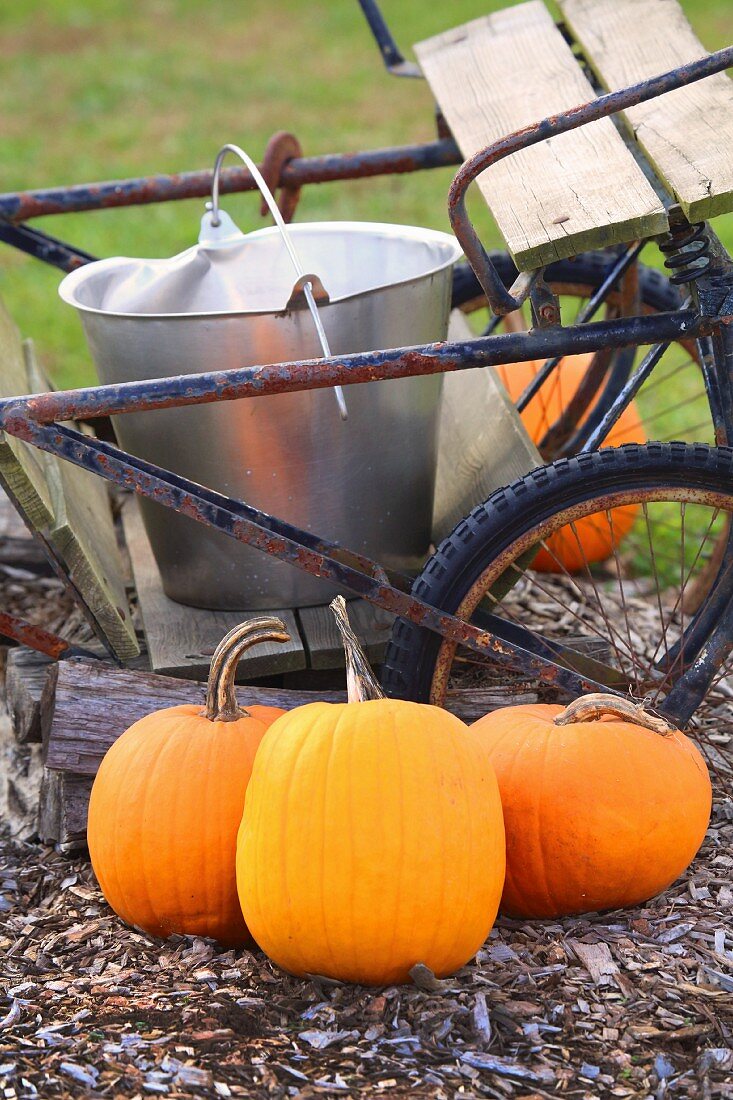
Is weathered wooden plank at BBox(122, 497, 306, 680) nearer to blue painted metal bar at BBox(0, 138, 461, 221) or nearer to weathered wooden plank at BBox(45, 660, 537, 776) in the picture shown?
weathered wooden plank at BBox(45, 660, 537, 776)

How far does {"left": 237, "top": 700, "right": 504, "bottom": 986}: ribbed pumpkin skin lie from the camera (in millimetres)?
1721

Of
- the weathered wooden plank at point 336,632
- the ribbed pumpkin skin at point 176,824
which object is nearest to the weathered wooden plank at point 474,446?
the weathered wooden plank at point 336,632

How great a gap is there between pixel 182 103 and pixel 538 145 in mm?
9039

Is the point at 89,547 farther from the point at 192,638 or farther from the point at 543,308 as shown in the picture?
the point at 543,308

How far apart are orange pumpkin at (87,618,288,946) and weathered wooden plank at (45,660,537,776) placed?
0.25m

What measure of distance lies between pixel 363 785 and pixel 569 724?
44cm

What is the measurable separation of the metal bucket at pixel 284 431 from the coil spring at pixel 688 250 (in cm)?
50

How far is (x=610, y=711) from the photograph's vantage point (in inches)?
79.4

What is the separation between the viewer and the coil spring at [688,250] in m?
2.10

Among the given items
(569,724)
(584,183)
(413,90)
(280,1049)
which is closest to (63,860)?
(280,1049)

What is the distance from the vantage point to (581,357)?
365 centimetres

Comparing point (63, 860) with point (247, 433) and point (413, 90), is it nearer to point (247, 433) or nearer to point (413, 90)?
point (247, 433)

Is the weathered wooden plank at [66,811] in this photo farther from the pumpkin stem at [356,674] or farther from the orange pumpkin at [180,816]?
the pumpkin stem at [356,674]

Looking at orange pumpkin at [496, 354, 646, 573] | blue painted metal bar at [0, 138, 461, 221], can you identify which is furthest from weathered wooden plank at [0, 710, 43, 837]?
orange pumpkin at [496, 354, 646, 573]
